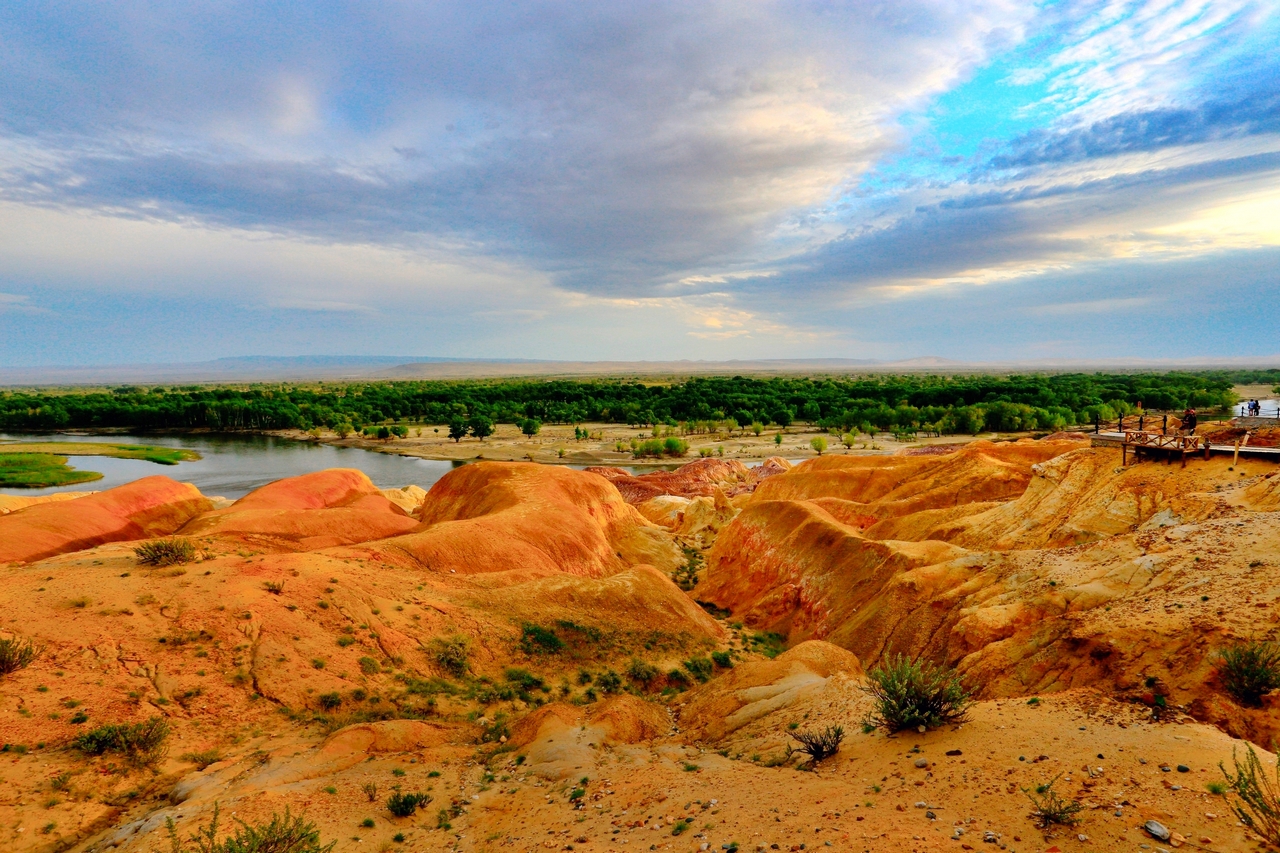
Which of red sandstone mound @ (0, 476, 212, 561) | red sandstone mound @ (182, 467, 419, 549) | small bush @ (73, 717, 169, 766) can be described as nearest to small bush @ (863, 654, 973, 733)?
small bush @ (73, 717, 169, 766)

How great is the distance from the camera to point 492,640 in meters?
22.2

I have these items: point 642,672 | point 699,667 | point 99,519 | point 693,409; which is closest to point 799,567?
point 699,667

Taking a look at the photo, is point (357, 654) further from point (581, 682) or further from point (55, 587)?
point (55, 587)

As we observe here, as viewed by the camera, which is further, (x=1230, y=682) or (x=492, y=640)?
(x=492, y=640)


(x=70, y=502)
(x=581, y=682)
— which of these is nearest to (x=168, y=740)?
(x=581, y=682)

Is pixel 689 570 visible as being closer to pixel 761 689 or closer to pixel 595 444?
pixel 761 689

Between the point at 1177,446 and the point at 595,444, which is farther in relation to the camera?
the point at 595,444

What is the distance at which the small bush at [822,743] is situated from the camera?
42.4ft

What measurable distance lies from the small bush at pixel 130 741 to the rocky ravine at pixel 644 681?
25 centimetres

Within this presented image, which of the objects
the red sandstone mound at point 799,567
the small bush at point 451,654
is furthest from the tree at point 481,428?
the small bush at point 451,654

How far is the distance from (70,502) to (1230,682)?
5849cm

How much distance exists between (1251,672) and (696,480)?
60576mm

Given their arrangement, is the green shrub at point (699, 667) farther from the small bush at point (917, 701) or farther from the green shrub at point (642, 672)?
the small bush at point (917, 701)

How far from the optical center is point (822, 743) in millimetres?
13117
